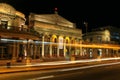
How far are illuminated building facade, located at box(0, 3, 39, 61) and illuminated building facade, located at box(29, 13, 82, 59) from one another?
6.20 m

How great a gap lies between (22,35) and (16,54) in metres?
3.90

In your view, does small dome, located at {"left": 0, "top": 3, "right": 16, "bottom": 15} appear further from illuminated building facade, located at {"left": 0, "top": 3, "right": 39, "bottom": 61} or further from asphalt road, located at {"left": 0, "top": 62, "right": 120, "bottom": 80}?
asphalt road, located at {"left": 0, "top": 62, "right": 120, "bottom": 80}

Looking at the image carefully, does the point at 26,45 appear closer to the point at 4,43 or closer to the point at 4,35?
the point at 4,43

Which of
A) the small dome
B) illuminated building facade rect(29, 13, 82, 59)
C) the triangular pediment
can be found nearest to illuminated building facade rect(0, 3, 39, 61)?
the small dome

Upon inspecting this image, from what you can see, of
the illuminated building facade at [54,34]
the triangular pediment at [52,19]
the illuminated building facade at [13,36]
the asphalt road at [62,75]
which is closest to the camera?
the asphalt road at [62,75]

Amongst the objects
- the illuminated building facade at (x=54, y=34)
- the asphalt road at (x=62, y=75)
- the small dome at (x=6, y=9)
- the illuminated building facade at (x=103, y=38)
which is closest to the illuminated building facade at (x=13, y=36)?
the small dome at (x=6, y=9)

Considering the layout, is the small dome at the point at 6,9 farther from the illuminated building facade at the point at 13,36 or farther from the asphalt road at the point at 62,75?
the asphalt road at the point at 62,75

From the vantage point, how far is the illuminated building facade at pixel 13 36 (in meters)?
35.5

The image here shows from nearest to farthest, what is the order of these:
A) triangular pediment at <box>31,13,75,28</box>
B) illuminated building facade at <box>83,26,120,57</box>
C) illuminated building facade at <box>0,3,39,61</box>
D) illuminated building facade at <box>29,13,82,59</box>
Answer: illuminated building facade at <box>0,3,39,61</box>
illuminated building facade at <box>29,13,82,59</box>
triangular pediment at <box>31,13,75,28</box>
illuminated building facade at <box>83,26,120,57</box>

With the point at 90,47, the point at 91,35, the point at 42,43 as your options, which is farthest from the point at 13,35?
the point at 91,35

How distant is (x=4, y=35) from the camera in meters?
34.4

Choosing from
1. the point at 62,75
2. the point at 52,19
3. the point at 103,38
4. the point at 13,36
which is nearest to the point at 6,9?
the point at 13,36

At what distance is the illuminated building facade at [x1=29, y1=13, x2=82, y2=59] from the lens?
49.7 meters

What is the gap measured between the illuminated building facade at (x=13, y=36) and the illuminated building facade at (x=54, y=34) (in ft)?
20.4
